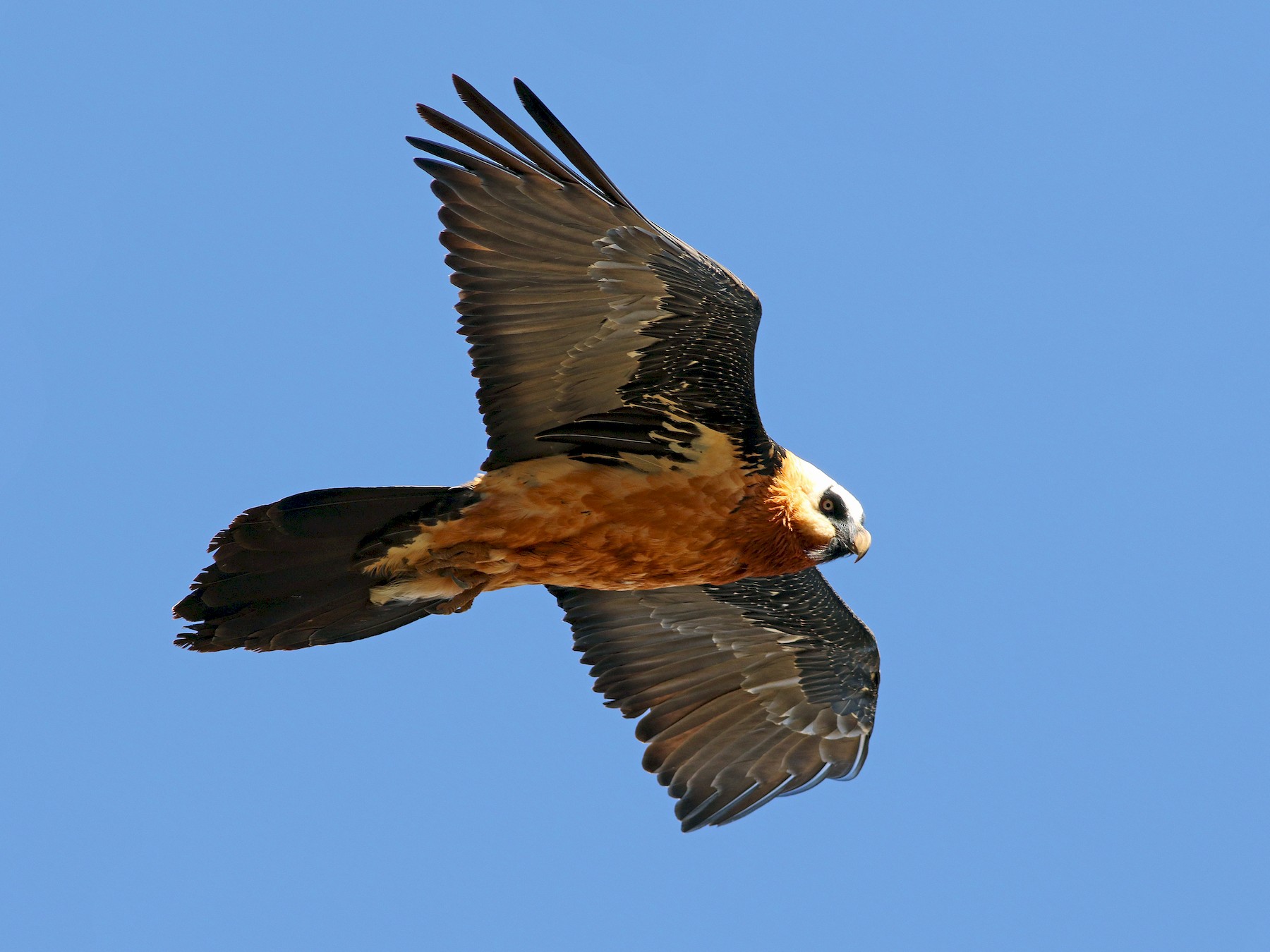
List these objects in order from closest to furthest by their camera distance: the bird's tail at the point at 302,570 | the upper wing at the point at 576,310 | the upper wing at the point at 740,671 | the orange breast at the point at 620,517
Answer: the upper wing at the point at 576,310
the bird's tail at the point at 302,570
the orange breast at the point at 620,517
the upper wing at the point at 740,671

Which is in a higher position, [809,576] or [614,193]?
[614,193]

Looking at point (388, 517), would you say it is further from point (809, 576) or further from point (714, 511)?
point (809, 576)

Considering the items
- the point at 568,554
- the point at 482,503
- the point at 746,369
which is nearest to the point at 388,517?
the point at 482,503

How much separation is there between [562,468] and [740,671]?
2.56 m

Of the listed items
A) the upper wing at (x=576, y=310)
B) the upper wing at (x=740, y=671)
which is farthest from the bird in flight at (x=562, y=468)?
the upper wing at (x=740, y=671)

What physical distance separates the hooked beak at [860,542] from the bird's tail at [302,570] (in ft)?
8.13

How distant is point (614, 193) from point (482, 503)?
207 cm

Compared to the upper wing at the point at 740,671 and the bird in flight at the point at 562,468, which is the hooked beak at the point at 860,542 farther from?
the upper wing at the point at 740,671

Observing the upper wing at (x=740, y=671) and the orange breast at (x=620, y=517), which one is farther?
the upper wing at (x=740, y=671)

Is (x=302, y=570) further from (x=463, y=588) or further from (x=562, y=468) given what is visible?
(x=562, y=468)

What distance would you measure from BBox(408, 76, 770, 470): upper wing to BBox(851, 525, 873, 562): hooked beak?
2.86 ft

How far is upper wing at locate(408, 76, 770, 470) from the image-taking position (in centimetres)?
727

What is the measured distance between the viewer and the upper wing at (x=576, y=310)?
7273 mm

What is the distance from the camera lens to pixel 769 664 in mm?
9820
